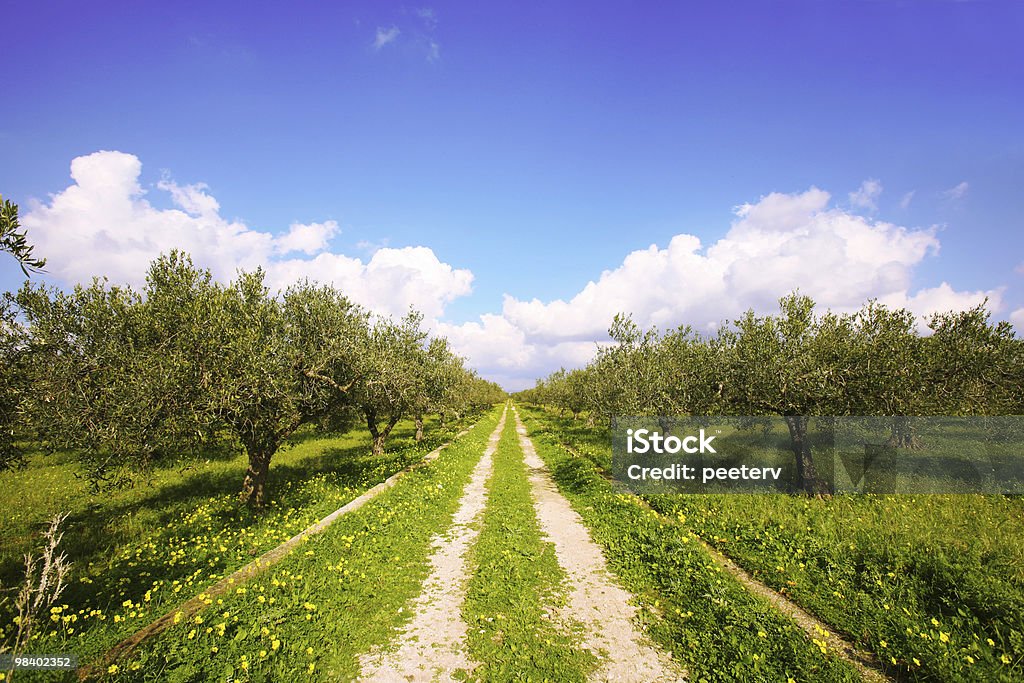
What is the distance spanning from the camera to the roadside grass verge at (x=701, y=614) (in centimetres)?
760

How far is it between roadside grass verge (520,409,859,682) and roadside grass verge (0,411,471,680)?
11.2 metres

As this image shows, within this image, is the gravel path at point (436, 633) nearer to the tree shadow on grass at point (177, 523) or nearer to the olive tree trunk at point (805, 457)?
the tree shadow on grass at point (177, 523)

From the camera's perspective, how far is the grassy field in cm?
813

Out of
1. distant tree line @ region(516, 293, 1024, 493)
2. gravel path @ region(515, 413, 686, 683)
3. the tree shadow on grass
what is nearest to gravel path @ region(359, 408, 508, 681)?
gravel path @ region(515, 413, 686, 683)

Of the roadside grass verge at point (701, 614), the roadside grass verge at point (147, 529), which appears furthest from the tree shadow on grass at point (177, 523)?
the roadside grass verge at point (701, 614)

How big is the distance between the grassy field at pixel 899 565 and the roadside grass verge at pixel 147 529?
50.4 feet

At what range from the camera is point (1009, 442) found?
25.2 metres

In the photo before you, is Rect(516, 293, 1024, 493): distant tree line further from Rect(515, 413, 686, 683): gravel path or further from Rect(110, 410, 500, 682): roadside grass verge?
Rect(110, 410, 500, 682): roadside grass verge

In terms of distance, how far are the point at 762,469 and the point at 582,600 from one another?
1892cm

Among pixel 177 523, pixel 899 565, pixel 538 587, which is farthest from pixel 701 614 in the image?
pixel 177 523

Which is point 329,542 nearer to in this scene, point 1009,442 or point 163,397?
point 163,397

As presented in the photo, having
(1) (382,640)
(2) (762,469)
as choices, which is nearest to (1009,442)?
(2) (762,469)

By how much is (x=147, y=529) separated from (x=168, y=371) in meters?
7.55

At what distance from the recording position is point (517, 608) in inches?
378
